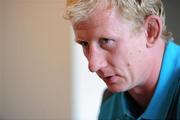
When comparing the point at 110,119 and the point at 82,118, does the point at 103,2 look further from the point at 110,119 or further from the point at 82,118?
the point at 82,118

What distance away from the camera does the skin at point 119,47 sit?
29.8 inches

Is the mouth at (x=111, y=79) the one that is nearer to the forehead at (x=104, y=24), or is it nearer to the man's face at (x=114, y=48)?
the man's face at (x=114, y=48)

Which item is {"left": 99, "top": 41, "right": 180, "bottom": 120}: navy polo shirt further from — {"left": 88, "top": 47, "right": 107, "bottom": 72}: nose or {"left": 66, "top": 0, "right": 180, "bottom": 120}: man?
{"left": 88, "top": 47, "right": 107, "bottom": 72}: nose

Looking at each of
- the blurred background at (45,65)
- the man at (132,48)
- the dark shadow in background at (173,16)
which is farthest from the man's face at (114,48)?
the blurred background at (45,65)

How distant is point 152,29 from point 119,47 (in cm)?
10

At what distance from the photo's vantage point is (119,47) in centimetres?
78

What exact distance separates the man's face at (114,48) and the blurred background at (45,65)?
0.96 meters

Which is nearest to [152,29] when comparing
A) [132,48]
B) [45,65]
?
[132,48]

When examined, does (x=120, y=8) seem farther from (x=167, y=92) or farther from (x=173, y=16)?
(x=173, y=16)

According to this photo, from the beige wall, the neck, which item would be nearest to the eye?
the neck

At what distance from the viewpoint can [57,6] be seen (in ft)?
5.69

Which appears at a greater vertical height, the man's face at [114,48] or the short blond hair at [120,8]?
the short blond hair at [120,8]

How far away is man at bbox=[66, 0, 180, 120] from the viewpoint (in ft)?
2.48

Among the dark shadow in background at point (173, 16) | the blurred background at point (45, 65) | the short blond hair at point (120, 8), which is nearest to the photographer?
the short blond hair at point (120, 8)
